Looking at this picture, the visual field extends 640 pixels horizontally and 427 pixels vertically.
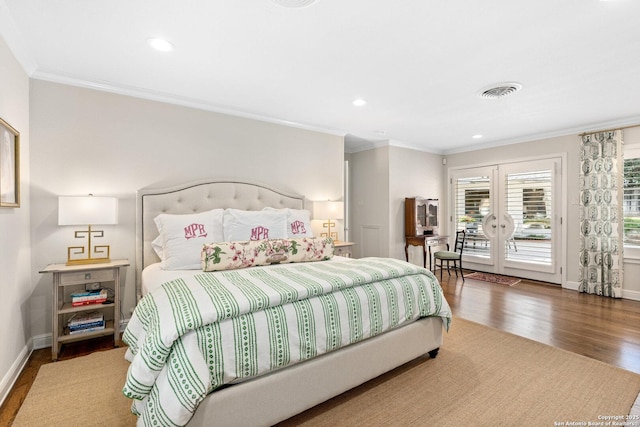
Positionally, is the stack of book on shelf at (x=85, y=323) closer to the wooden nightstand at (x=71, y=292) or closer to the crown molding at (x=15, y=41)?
the wooden nightstand at (x=71, y=292)

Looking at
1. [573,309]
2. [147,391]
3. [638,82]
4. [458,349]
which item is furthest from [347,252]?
[638,82]

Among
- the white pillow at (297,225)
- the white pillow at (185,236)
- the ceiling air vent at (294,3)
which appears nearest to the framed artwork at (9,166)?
the white pillow at (185,236)

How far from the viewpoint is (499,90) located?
309cm

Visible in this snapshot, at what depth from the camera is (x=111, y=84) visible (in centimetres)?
294

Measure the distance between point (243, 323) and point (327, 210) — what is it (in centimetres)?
274

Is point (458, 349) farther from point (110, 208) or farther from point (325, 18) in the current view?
point (110, 208)

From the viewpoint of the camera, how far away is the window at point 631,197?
13.2 ft

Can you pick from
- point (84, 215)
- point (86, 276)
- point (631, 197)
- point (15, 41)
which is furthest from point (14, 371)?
point (631, 197)

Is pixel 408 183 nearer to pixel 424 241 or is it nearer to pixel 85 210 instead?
pixel 424 241

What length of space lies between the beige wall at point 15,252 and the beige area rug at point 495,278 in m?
5.63

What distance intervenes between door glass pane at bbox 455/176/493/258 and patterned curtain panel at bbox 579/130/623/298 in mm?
1366

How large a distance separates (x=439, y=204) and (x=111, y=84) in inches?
217

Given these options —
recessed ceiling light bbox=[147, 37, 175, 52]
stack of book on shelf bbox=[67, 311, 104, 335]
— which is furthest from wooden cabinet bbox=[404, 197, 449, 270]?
stack of book on shelf bbox=[67, 311, 104, 335]

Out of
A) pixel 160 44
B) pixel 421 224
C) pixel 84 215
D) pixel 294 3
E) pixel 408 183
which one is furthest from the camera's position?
pixel 408 183
